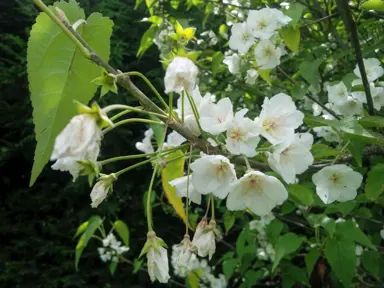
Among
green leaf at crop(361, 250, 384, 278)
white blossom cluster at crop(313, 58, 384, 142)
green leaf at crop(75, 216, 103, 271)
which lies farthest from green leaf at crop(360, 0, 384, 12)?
green leaf at crop(75, 216, 103, 271)

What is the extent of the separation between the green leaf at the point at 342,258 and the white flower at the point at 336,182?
38 cm

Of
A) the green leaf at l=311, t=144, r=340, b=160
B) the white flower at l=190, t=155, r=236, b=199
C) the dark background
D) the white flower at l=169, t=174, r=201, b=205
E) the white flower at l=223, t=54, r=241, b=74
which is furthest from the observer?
the dark background

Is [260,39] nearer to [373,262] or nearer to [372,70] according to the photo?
[372,70]

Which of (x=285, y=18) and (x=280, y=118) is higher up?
(x=280, y=118)

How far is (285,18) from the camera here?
156 cm

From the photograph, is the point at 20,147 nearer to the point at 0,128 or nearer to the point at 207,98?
the point at 0,128

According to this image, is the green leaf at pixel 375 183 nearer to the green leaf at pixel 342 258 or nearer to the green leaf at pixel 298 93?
the green leaf at pixel 342 258

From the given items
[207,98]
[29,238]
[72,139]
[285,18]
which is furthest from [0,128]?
[72,139]

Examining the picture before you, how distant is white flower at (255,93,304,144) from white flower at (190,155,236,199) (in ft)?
0.30

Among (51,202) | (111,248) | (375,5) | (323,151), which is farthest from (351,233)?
(51,202)

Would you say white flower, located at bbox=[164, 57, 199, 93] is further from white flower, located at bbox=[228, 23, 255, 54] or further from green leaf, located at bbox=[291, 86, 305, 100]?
green leaf, located at bbox=[291, 86, 305, 100]

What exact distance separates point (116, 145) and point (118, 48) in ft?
2.24

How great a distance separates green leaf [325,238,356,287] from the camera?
1.43 metres

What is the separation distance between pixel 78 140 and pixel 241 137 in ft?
1.01
